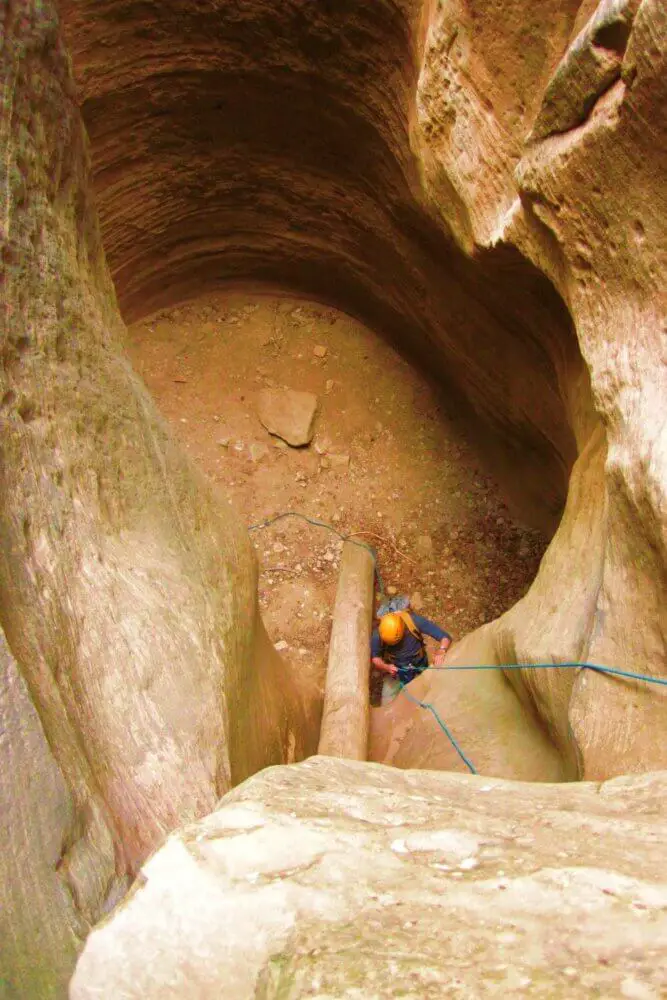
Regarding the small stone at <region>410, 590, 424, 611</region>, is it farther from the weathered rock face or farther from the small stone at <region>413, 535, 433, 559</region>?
the weathered rock face

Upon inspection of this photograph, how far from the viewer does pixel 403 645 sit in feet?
14.1

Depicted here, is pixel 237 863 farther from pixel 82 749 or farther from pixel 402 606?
pixel 402 606

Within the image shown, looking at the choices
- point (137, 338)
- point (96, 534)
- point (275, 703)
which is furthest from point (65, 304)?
point (137, 338)

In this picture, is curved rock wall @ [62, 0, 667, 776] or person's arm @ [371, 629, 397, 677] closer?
curved rock wall @ [62, 0, 667, 776]

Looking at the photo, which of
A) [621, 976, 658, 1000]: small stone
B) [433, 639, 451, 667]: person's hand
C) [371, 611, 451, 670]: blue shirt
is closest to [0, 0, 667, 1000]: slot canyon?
[621, 976, 658, 1000]: small stone

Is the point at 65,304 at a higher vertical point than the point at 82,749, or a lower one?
higher

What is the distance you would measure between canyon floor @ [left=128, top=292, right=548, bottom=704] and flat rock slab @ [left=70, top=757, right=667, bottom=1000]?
3409 millimetres

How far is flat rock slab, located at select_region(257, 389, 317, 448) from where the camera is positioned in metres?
5.79

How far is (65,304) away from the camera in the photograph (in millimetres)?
2127

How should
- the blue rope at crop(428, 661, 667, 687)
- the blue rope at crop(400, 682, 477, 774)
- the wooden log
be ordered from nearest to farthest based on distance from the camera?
the blue rope at crop(428, 661, 667, 687) < the blue rope at crop(400, 682, 477, 774) < the wooden log

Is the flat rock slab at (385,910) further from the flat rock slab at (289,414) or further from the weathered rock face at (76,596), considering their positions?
the flat rock slab at (289,414)

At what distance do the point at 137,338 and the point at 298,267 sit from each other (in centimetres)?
175

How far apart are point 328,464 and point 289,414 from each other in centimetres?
62

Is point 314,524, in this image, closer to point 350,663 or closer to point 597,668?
point 350,663
